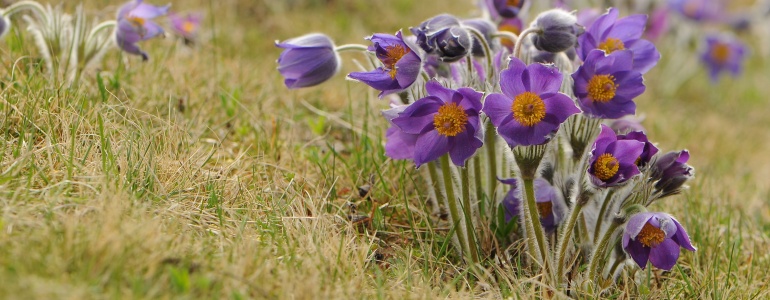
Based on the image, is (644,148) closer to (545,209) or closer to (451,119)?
(545,209)

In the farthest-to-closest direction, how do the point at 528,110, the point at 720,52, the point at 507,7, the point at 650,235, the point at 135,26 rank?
the point at 720,52, the point at 135,26, the point at 507,7, the point at 650,235, the point at 528,110

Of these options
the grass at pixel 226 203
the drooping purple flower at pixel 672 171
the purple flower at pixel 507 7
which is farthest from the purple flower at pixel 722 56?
the drooping purple flower at pixel 672 171

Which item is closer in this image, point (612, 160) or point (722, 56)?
point (612, 160)

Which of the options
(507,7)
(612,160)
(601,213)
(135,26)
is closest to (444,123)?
(612,160)

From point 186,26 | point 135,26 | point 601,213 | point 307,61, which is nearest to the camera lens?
point 601,213

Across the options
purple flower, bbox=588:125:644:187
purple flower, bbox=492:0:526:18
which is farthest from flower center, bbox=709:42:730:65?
purple flower, bbox=588:125:644:187

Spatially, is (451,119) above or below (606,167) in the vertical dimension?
above

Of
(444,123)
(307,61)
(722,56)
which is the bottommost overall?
(722,56)
